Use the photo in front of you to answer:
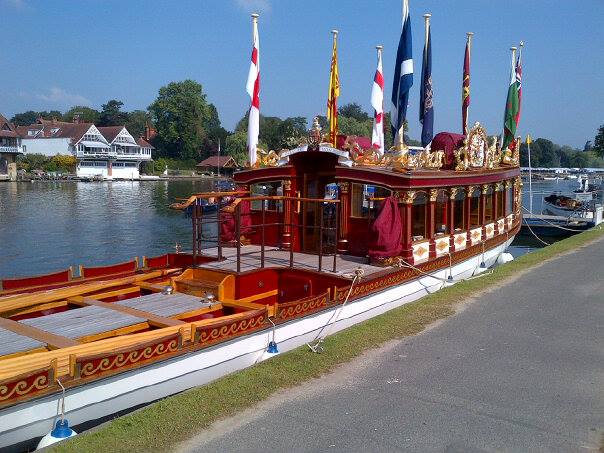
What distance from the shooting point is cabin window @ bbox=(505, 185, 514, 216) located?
66.2 ft

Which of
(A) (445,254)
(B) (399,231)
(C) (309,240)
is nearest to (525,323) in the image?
(B) (399,231)

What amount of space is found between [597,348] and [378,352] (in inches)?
139

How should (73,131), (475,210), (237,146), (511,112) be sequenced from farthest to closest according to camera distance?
(237,146), (73,131), (511,112), (475,210)

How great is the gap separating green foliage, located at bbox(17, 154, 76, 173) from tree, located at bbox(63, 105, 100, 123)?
43809mm

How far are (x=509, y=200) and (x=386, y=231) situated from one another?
10828 mm

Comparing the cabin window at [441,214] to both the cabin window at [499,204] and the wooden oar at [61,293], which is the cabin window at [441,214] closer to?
the cabin window at [499,204]

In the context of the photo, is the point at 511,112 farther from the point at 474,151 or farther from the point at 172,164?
the point at 172,164

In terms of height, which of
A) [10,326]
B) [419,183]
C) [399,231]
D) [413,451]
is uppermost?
[419,183]

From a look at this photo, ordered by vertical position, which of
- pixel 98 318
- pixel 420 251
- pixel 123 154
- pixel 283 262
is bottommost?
pixel 98 318

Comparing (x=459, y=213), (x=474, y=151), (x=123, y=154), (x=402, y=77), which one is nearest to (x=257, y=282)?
(x=459, y=213)

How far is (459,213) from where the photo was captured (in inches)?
632

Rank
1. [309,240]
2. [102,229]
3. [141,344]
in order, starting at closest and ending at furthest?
[141,344] → [309,240] → [102,229]

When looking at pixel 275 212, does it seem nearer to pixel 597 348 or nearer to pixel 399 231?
pixel 399 231

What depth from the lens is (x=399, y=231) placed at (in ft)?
40.2
